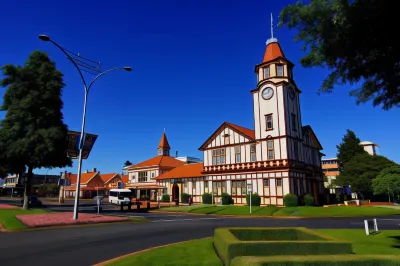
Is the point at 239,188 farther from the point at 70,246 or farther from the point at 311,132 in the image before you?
the point at 70,246

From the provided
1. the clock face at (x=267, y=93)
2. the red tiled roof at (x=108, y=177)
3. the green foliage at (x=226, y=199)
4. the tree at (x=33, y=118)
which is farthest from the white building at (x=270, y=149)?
the red tiled roof at (x=108, y=177)

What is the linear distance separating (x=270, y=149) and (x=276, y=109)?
5.22 metres

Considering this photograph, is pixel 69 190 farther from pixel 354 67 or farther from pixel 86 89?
pixel 354 67

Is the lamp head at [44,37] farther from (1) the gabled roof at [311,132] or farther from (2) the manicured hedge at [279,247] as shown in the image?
(1) the gabled roof at [311,132]

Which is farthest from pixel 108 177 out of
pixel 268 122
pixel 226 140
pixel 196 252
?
pixel 196 252

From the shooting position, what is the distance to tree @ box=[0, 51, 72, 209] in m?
26.0

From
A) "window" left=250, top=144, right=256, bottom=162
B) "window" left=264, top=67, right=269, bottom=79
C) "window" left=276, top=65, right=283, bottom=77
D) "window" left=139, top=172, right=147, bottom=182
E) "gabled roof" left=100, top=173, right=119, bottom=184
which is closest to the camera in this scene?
"window" left=276, top=65, right=283, bottom=77

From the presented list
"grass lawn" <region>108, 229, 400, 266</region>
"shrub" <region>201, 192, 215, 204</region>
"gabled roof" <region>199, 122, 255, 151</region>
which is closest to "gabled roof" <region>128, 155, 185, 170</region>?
"gabled roof" <region>199, 122, 255, 151</region>

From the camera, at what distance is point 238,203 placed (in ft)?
127

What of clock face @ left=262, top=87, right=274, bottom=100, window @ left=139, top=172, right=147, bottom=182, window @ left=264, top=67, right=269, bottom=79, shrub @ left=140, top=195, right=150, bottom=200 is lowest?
shrub @ left=140, top=195, right=150, bottom=200

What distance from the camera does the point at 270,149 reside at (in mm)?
36062

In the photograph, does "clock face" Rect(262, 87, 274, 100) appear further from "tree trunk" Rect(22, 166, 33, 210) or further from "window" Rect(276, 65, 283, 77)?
"tree trunk" Rect(22, 166, 33, 210)

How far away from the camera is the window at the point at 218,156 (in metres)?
41.6

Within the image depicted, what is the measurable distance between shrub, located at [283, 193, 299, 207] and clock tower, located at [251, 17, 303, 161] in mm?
4637
